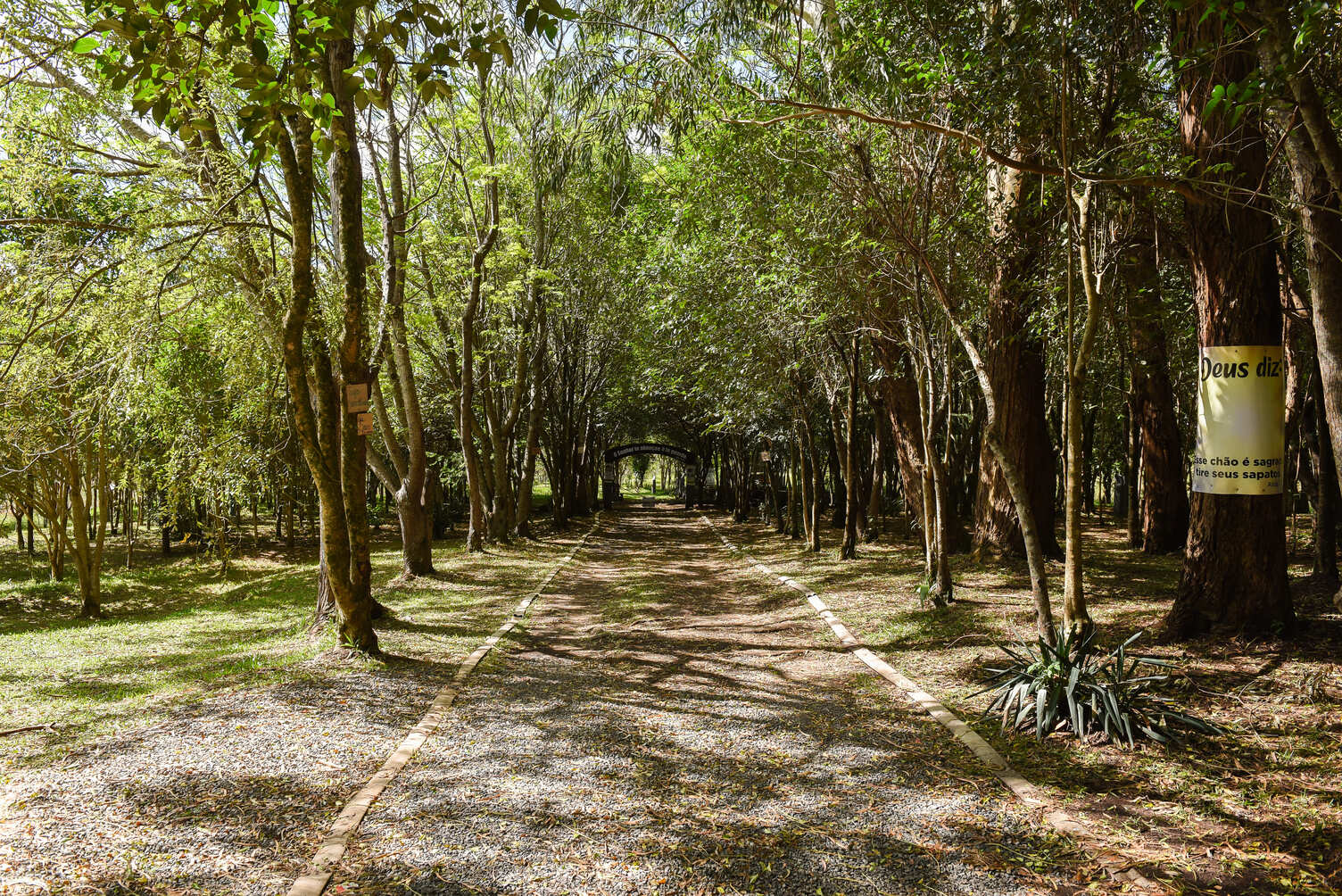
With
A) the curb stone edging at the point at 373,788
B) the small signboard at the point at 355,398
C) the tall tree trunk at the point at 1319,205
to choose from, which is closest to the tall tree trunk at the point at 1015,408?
the tall tree trunk at the point at 1319,205

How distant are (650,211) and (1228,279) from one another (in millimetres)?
12552

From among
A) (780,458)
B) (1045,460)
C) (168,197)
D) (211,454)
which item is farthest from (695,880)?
(780,458)

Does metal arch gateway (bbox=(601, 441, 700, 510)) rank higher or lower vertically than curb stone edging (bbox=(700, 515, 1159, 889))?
higher

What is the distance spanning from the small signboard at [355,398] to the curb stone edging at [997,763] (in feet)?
16.7

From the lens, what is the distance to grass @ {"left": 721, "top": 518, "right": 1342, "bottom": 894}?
3.29 m

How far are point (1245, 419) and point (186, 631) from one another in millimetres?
11369

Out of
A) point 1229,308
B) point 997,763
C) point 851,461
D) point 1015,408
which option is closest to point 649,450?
point 851,461

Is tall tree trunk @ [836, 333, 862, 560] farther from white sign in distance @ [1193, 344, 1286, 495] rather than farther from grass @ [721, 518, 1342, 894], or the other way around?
white sign in distance @ [1193, 344, 1286, 495]

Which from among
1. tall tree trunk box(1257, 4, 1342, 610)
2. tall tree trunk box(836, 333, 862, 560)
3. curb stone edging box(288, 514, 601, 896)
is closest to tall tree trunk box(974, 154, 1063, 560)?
tall tree trunk box(836, 333, 862, 560)

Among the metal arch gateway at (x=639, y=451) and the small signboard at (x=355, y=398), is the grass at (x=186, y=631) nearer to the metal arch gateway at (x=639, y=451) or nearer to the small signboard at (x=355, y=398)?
the small signboard at (x=355, y=398)

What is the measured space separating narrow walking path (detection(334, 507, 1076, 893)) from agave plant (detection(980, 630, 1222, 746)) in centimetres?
53

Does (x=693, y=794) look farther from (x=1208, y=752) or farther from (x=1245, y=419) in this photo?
(x=1245, y=419)

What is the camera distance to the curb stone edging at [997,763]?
3244 millimetres

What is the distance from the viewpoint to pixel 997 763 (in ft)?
→ 14.3
